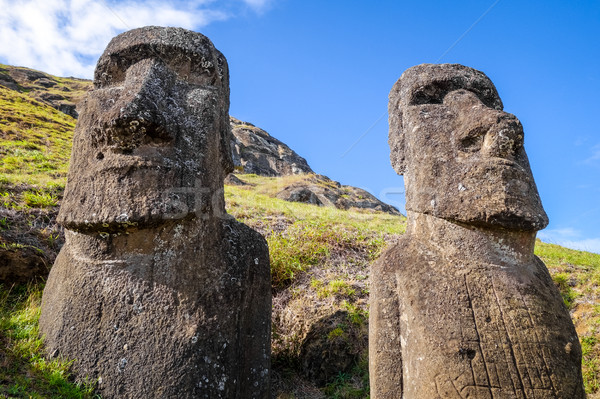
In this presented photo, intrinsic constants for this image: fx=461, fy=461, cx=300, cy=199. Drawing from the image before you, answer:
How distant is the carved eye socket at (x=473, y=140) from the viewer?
3314mm

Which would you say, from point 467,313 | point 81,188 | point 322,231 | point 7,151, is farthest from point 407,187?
point 7,151

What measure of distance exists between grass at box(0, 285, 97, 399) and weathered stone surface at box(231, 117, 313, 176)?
4038cm

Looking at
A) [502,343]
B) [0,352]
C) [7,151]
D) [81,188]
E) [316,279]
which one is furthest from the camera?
[7,151]

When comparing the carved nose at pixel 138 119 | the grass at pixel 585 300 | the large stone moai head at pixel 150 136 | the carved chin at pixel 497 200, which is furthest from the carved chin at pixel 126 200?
the grass at pixel 585 300

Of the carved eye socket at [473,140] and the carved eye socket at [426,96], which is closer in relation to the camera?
the carved eye socket at [473,140]

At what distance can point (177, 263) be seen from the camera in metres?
3.30

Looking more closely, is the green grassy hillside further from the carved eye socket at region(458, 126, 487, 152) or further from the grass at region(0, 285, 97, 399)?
the carved eye socket at region(458, 126, 487, 152)

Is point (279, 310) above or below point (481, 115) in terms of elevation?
below

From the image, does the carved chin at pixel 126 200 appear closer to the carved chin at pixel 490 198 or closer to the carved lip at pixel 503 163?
the carved chin at pixel 490 198

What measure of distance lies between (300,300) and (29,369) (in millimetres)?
3321

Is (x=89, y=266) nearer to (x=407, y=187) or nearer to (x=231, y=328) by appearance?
(x=231, y=328)

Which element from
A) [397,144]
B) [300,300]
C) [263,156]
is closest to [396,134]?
[397,144]

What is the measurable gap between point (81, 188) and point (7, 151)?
9.98 m

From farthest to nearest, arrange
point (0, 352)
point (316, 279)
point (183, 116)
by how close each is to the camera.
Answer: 1. point (316, 279)
2. point (183, 116)
3. point (0, 352)
